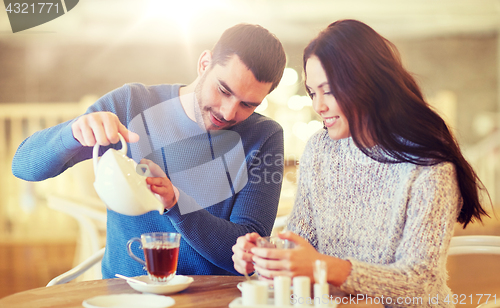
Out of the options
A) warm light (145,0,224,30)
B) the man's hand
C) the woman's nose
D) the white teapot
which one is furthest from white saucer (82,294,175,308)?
warm light (145,0,224,30)

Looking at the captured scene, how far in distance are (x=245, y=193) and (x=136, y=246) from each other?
34 cm

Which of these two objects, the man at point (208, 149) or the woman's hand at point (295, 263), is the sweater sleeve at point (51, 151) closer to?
the man at point (208, 149)

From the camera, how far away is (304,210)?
1242mm

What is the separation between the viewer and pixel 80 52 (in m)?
5.46

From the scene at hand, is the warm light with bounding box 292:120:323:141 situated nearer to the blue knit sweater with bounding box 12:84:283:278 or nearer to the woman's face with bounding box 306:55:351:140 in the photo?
the blue knit sweater with bounding box 12:84:283:278

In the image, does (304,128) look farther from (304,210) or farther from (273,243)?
(273,243)

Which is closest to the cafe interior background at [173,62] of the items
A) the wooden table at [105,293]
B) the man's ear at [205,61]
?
the man's ear at [205,61]

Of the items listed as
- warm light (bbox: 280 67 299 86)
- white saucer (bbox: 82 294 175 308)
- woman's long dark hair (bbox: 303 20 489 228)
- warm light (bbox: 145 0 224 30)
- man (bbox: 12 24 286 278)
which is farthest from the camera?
warm light (bbox: 145 0 224 30)

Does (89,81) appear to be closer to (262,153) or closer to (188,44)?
(188,44)

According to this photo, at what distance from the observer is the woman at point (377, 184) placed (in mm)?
902

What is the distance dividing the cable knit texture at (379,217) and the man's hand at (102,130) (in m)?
0.54

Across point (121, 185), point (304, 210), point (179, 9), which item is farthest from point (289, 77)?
point (121, 185)

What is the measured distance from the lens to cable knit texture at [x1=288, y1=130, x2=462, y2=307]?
891 mm

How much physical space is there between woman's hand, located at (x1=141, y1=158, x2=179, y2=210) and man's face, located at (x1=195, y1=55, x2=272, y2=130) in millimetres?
312
